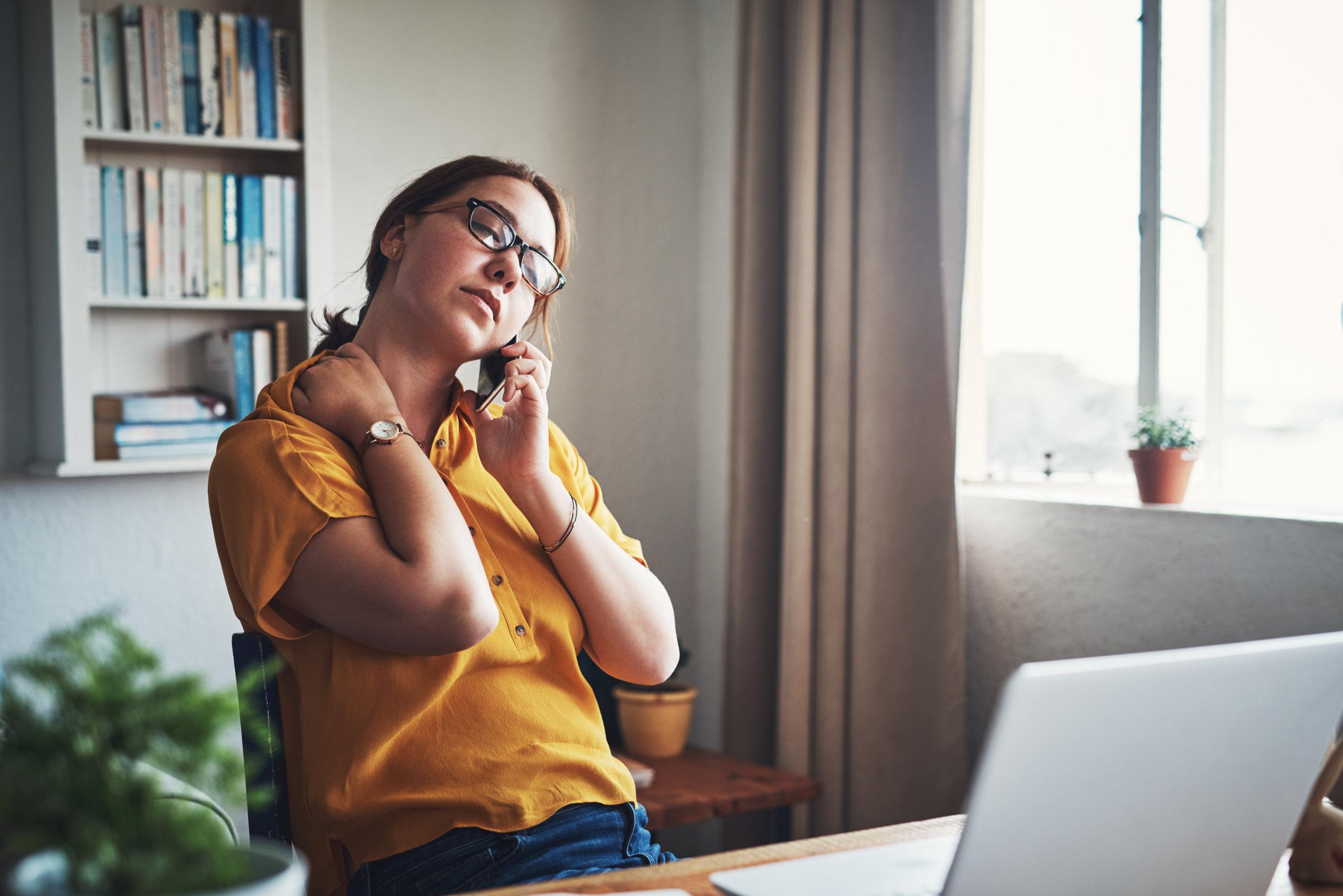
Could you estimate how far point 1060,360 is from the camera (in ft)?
7.38

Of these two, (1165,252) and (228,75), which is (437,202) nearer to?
(228,75)

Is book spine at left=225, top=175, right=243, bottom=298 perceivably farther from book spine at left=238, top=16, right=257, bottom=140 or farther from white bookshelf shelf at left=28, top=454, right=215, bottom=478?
white bookshelf shelf at left=28, top=454, right=215, bottom=478

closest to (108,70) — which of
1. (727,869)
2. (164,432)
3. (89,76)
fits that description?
(89,76)

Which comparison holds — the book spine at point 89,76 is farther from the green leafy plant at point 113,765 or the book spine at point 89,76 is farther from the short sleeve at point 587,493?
the green leafy plant at point 113,765

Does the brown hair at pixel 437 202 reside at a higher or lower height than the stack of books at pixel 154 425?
higher

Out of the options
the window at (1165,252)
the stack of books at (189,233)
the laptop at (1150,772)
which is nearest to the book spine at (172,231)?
the stack of books at (189,233)

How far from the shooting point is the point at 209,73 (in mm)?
2178

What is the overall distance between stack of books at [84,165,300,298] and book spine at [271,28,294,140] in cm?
11

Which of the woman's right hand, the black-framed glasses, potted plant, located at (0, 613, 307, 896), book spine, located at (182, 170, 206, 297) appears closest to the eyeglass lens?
the black-framed glasses

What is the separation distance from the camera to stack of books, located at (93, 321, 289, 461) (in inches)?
85.0

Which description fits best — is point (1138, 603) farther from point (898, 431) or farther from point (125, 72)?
point (125, 72)

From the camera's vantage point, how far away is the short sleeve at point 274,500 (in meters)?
1.07

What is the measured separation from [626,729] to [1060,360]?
129 cm

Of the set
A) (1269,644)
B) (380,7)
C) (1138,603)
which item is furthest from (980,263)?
(1269,644)
